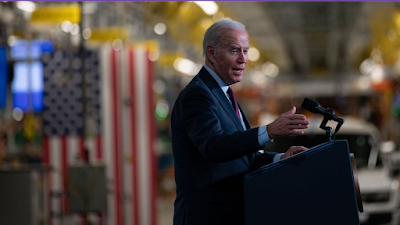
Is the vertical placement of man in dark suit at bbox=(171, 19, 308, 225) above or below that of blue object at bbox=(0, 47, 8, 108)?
below

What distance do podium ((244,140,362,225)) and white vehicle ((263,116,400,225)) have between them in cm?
595

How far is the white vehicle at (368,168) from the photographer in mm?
8711

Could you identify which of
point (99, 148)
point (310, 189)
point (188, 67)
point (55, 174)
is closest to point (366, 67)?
point (188, 67)

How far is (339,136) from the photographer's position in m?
9.12

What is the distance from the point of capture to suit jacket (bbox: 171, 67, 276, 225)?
259 centimetres

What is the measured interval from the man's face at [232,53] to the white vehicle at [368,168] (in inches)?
228

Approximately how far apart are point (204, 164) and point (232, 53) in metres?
0.42

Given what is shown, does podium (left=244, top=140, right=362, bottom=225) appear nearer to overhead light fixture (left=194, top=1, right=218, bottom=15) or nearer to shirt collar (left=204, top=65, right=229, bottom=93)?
shirt collar (left=204, top=65, right=229, bottom=93)

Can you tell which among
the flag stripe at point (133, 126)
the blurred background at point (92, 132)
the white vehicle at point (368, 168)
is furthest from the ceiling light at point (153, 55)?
the white vehicle at point (368, 168)

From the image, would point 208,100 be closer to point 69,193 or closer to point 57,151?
point 69,193

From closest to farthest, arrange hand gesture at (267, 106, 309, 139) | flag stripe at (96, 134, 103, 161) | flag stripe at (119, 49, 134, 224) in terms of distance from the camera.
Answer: hand gesture at (267, 106, 309, 139) < flag stripe at (96, 134, 103, 161) < flag stripe at (119, 49, 134, 224)

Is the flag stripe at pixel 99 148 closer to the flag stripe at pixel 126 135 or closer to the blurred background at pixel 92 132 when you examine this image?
the blurred background at pixel 92 132

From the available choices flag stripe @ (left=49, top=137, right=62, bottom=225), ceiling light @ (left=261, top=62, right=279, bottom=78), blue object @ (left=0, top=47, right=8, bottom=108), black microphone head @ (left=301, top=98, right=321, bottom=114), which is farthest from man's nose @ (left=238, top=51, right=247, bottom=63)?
ceiling light @ (left=261, top=62, right=279, bottom=78)

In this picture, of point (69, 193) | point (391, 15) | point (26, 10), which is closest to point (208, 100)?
point (69, 193)
